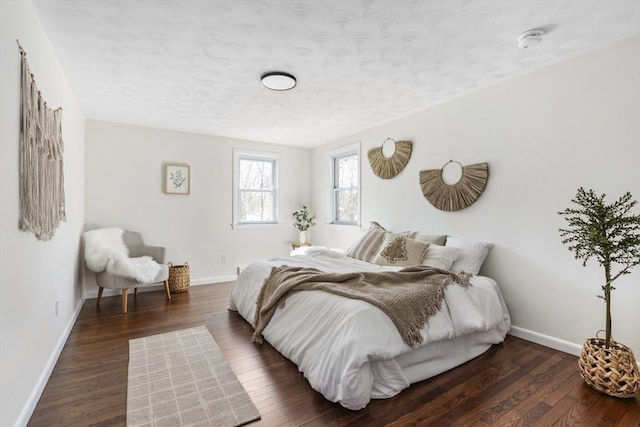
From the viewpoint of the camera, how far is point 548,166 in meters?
2.75

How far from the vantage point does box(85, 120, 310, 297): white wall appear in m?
4.31

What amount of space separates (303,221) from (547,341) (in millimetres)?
3998

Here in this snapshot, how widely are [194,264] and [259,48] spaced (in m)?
3.57

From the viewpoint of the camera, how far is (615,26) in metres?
2.17

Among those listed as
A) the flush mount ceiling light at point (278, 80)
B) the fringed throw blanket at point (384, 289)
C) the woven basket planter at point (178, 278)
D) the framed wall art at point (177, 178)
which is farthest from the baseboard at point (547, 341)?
the framed wall art at point (177, 178)

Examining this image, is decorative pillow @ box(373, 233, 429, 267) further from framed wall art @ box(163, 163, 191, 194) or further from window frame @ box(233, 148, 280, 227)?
framed wall art @ box(163, 163, 191, 194)

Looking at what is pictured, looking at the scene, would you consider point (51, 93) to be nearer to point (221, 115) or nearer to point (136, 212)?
point (221, 115)

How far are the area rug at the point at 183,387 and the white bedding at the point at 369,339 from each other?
0.48 meters

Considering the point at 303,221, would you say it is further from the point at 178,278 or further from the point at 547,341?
the point at 547,341

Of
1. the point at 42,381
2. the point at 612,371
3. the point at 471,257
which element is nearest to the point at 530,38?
the point at 471,257

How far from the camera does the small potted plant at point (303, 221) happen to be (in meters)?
5.71

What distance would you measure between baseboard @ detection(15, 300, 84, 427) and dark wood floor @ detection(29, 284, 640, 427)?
0.04 metres

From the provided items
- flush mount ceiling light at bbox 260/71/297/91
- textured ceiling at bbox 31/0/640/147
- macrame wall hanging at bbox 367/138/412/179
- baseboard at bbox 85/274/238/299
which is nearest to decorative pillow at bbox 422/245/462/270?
macrame wall hanging at bbox 367/138/412/179

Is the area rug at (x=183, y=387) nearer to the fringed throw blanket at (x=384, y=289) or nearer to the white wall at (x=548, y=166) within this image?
the fringed throw blanket at (x=384, y=289)
